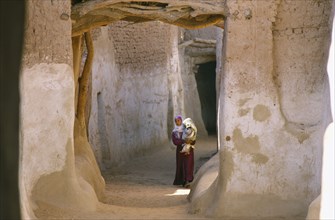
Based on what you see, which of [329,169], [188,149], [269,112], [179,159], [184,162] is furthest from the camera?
[179,159]

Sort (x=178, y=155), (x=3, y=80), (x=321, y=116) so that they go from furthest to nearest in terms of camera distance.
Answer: (x=178, y=155) → (x=321, y=116) → (x=3, y=80)

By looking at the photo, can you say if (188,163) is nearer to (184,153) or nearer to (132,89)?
(184,153)

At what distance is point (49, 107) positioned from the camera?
6531mm

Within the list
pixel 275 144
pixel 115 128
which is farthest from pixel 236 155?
pixel 115 128

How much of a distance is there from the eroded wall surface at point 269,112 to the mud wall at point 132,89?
5.86 meters

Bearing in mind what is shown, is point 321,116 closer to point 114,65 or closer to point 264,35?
point 264,35

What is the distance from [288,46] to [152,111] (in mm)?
9857

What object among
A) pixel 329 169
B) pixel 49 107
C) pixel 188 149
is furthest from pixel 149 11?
pixel 188 149

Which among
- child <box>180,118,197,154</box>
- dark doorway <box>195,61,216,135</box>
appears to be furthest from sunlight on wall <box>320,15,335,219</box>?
dark doorway <box>195,61,216,135</box>

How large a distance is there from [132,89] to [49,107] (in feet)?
28.7

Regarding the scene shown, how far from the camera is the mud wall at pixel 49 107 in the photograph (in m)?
6.32

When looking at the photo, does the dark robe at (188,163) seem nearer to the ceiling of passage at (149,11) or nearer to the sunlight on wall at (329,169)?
the ceiling of passage at (149,11)

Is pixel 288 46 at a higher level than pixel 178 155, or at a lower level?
higher

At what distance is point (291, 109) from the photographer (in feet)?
22.1
